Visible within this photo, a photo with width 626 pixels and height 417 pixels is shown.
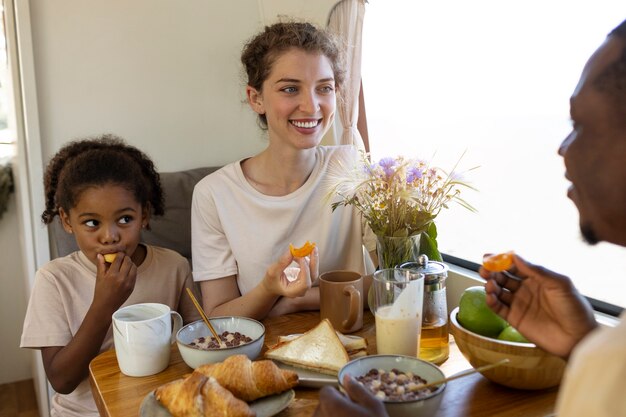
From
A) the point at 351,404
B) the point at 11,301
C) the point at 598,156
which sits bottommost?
the point at 11,301

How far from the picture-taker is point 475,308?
1.08m

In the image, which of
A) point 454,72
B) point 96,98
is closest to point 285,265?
point 454,72

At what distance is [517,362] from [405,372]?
20 cm

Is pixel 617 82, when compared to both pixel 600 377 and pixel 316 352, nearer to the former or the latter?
pixel 600 377

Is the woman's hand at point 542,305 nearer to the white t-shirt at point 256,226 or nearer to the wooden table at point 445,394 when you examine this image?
the wooden table at point 445,394

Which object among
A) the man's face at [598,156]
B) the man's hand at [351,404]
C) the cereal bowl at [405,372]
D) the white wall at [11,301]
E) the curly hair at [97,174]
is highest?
the man's face at [598,156]

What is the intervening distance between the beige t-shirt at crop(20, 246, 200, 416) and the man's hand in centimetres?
95

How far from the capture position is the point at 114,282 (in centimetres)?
143

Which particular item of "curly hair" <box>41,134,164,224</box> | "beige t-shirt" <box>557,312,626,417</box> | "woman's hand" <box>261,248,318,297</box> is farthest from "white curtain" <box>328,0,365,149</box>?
"beige t-shirt" <box>557,312,626,417</box>

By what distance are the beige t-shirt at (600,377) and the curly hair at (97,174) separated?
4.30ft

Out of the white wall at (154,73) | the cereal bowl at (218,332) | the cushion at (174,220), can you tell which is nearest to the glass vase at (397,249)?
the cereal bowl at (218,332)

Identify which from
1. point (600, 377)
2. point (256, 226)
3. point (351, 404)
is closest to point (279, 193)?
point (256, 226)

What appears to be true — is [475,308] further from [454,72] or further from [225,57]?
[225,57]

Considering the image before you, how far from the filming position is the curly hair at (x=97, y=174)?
157 centimetres
